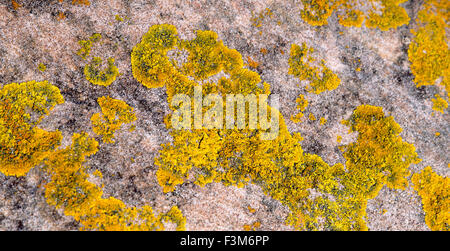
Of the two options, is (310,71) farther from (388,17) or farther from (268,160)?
(388,17)

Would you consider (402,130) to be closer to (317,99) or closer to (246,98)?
(317,99)

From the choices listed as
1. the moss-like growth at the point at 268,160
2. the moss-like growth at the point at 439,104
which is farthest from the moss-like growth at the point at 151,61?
the moss-like growth at the point at 439,104

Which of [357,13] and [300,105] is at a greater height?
[357,13]

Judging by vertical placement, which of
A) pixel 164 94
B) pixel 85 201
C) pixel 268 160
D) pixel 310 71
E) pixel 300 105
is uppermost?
pixel 310 71

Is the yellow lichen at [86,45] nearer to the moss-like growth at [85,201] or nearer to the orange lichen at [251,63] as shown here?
the moss-like growth at [85,201]

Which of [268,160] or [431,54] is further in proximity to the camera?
[431,54]

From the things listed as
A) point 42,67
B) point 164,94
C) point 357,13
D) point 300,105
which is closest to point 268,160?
point 300,105
